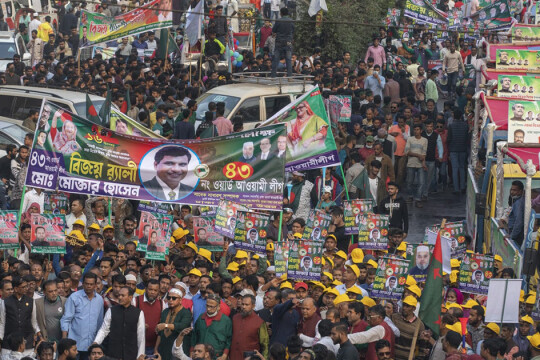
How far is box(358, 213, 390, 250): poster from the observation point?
1579 centimetres

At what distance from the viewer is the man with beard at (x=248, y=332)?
1317cm

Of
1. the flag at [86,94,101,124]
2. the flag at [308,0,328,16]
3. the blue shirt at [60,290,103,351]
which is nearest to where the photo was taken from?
the blue shirt at [60,290,103,351]

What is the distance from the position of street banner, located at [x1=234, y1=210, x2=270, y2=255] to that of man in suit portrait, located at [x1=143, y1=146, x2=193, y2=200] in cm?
112

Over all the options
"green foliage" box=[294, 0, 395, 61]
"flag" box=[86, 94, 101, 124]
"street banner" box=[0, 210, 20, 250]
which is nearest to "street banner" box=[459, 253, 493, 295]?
"street banner" box=[0, 210, 20, 250]

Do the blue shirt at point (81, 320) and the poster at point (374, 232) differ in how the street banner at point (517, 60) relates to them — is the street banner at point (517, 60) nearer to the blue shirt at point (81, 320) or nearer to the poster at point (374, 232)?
the poster at point (374, 232)

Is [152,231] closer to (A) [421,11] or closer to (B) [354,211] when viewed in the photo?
(B) [354,211]

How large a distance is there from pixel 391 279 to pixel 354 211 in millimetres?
2802

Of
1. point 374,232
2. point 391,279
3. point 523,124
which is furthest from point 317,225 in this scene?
point 523,124

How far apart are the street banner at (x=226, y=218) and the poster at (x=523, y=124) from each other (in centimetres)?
449

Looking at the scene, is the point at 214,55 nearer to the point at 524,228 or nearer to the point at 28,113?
the point at 28,113

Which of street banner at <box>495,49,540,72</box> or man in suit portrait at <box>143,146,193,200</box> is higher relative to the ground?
street banner at <box>495,49,540,72</box>

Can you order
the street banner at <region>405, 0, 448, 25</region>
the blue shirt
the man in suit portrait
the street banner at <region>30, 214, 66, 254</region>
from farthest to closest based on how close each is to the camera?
the street banner at <region>405, 0, 448, 25</region>, the man in suit portrait, the street banner at <region>30, 214, 66, 254</region>, the blue shirt

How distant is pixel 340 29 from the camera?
3181 centimetres

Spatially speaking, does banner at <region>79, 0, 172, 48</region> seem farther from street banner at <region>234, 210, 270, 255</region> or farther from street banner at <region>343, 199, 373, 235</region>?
street banner at <region>234, 210, 270, 255</region>
